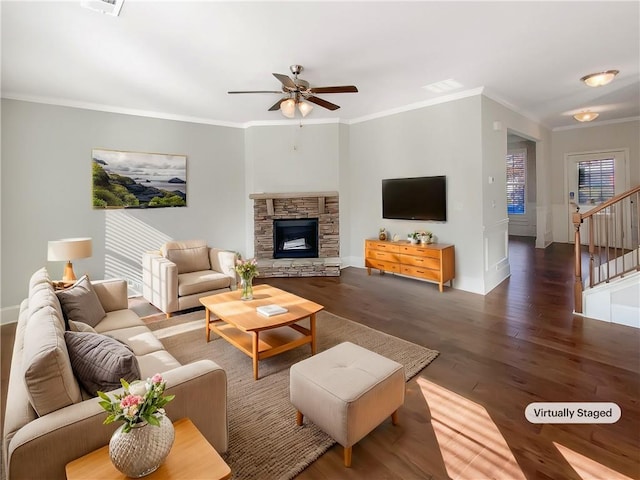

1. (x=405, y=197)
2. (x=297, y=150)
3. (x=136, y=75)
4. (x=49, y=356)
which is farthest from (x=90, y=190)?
(x=405, y=197)

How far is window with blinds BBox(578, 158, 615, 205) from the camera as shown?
25.3ft

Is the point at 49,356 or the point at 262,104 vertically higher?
the point at 262,104

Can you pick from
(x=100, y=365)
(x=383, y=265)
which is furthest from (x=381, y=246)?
(x=100, y=365)

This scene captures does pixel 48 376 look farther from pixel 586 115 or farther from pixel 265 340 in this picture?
pixel 586 115

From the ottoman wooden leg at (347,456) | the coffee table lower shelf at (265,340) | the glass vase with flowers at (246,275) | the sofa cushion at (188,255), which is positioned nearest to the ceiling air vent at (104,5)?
the glass vase with flowers at (246,275)

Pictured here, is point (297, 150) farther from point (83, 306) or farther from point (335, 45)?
point (83, 306)

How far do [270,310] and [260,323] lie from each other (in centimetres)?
24

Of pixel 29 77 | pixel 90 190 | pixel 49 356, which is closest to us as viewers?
pixel 49 356

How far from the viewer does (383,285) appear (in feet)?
18.2

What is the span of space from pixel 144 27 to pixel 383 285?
14.9 ft

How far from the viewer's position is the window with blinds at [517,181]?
396 inches

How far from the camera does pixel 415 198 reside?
570 cm

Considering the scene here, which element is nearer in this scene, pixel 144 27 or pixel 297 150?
pixel 144 27

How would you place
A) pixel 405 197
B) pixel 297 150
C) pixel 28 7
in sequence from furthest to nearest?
pixel 297 150, pixel 405 197, pixel 28 7
